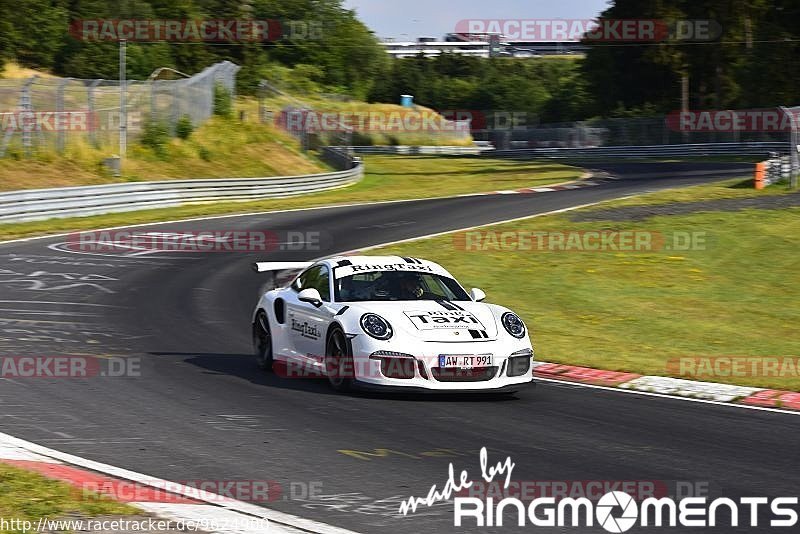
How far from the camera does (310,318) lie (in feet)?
Answer: 38.8

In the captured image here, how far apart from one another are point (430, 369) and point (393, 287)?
1534 millimetres

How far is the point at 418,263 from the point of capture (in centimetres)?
1255

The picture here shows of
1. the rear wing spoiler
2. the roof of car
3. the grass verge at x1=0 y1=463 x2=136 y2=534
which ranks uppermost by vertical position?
the roof of car

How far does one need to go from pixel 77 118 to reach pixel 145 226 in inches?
383

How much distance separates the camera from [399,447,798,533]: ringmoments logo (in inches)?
263

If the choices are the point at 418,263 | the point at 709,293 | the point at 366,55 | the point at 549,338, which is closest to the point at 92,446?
the point at 418,263

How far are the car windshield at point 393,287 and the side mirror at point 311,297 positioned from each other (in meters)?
0.20

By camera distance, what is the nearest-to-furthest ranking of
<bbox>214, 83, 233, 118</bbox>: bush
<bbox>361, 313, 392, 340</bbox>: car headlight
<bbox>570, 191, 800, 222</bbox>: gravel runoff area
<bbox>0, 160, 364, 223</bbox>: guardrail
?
<bbox>361, 313, 392, 340</bbox>: car headlight → <bbox>0, 160, 364, 223</bbox>: guardrail → <bbox>570, 191, 800, 222</bbox>: gravel runoff area → <bbox>214, 83, 233, 118</bbox>: bush

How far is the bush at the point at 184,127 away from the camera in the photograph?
44.7 meters

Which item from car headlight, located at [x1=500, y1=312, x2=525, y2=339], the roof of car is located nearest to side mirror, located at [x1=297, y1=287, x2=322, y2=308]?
the roof of car

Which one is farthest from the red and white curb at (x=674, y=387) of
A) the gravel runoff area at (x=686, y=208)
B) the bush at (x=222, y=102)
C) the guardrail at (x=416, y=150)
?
the guardrail at (x=416, y=150)

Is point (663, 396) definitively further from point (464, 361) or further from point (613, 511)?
point (613, 511)

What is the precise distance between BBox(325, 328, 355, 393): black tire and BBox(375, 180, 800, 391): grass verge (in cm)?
364

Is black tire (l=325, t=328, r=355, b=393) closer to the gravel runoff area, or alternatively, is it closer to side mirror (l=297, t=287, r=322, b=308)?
side mirror (l=297, t=287, r=322, b=308)
